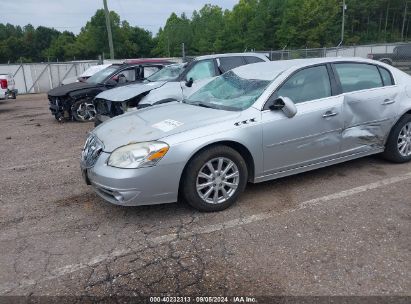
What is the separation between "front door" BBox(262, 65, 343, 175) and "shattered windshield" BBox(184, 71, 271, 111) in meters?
0.26

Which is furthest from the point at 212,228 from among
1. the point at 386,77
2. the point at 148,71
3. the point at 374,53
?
the point at 374,53

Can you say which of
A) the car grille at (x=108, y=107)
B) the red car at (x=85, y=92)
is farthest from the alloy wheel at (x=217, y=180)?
the red car at (x=85, y=92)

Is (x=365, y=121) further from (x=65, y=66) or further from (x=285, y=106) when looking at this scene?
(x=65, y=66)

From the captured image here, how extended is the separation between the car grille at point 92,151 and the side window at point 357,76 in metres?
3.01

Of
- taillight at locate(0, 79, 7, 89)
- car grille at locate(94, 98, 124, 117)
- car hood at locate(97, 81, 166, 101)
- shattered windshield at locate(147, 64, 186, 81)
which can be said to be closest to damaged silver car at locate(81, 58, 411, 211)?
car hood at locate(97, 81, 166, 101)

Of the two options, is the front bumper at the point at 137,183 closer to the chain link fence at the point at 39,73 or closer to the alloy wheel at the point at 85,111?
the alloy wheel at the point at 85,111

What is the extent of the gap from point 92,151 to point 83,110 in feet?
21.2

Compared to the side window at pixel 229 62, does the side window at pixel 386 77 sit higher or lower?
lower

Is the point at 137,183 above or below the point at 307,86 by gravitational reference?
below

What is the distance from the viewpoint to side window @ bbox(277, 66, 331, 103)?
440 centimetres

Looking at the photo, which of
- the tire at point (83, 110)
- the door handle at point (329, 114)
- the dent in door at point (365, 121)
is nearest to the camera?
the door handle at point (329, 114)

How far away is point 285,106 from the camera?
4125mm

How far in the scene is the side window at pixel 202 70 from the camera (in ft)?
27.6

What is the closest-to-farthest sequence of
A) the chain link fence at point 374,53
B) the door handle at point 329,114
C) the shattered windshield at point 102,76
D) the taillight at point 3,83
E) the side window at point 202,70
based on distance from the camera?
1. the door handle at point 329,114
2. the side window at point 202,70
3. the shattered windshield at point 102,76
4. the taillight at point 3,83
5. the chain link fence at point 374,53
